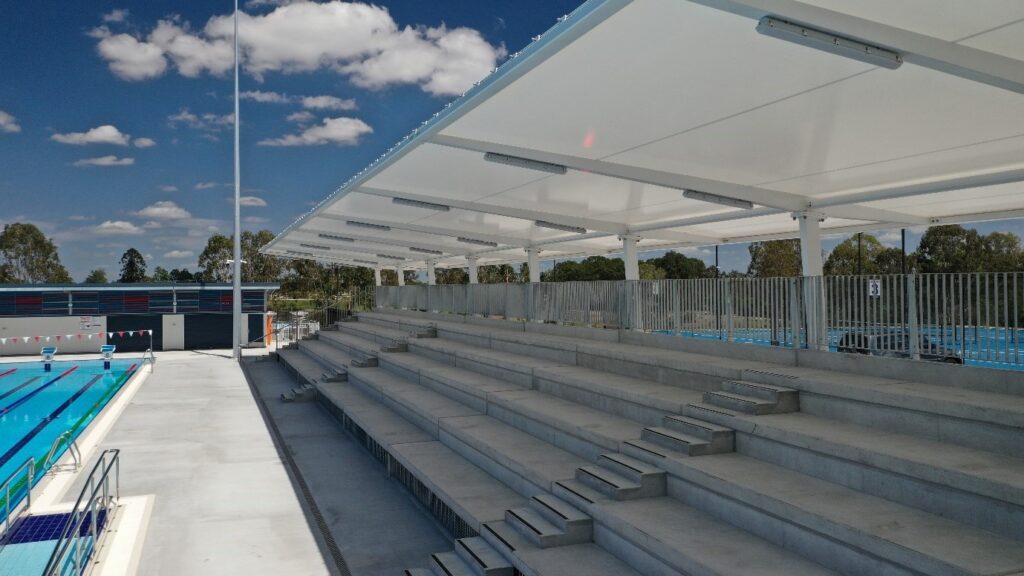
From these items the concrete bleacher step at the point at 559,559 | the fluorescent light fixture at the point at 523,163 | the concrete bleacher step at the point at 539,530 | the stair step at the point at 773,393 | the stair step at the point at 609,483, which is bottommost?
the concrete bleacher step at the point at 559,559

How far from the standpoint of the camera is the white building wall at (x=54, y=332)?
3048cm

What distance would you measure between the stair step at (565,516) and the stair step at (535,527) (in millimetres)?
48

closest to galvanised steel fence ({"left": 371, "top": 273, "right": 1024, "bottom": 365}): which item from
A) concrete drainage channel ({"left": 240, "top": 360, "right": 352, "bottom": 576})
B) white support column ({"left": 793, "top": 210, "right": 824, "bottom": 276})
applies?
white support column ({"left": 793, "top": 210, "right": 824, "bottom": 276})

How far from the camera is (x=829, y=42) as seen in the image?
17.2ft

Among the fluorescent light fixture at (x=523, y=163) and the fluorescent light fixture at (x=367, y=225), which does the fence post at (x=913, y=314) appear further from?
the fluorescent light fixture at (x=367, y=225)

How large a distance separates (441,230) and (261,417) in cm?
762

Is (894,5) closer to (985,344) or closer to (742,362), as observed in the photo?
(985,344)

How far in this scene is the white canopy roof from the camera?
17.4 feet

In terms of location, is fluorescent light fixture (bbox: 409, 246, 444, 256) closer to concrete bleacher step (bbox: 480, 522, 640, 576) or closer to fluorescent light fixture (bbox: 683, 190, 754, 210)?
fluorescent light fixture (bbox: 683, 190, 754, 210)

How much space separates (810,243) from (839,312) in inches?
134

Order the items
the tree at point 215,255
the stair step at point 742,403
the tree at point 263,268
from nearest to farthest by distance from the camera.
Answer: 1. the stair step at point 742,403
2. the tree at point 263,268
3. the tree at point 215,255

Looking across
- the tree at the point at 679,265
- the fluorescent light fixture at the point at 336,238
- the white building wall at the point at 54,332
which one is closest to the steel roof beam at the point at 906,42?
the fluorescent light fixture at the point at 336,238

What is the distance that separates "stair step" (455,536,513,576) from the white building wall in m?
32.0

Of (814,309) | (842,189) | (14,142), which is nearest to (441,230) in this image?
(842,189)
